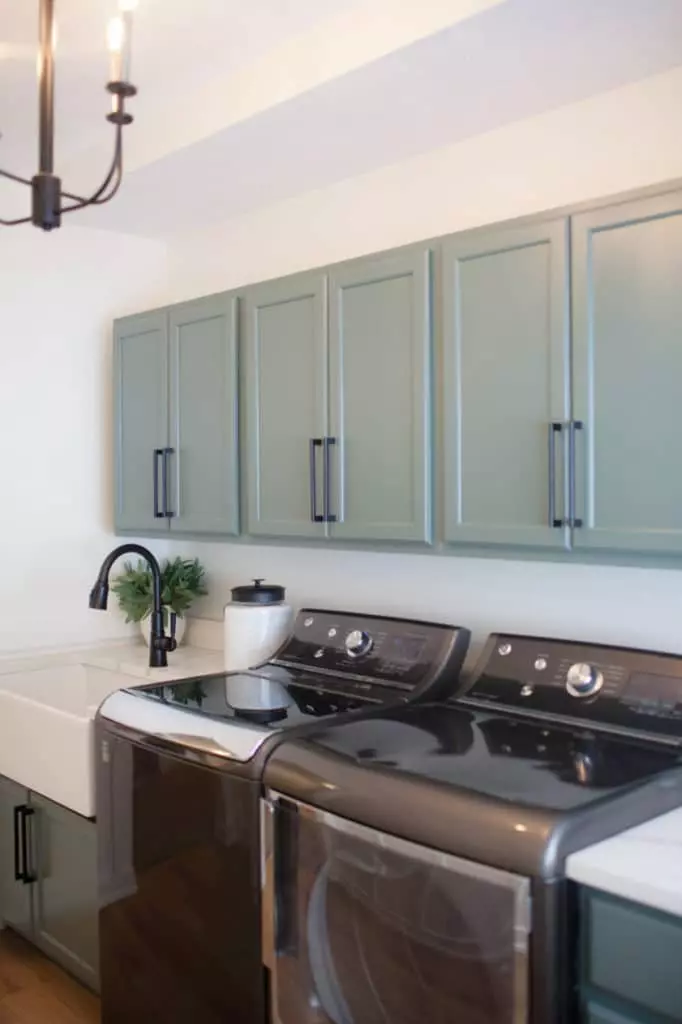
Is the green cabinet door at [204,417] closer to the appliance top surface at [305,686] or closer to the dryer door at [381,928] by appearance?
the appliance top surface at [305,686]

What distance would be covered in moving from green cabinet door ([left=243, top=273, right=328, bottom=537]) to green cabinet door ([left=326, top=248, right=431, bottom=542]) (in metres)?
0.06

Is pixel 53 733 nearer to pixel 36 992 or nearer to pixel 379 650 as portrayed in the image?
pixel 36 992

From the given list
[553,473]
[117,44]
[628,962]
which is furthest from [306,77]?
[628,962]

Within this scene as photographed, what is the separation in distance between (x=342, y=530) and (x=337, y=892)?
96 cm

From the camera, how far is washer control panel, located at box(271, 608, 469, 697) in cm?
230

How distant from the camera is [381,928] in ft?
5.41

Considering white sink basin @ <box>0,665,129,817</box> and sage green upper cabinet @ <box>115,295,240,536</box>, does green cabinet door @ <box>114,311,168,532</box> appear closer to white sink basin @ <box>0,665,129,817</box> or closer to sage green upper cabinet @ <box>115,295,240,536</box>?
sage green upper cabinet @ <box>115,295,240,536</box>

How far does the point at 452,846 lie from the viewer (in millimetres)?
1526

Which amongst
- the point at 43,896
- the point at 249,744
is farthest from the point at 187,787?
the point at 43,896

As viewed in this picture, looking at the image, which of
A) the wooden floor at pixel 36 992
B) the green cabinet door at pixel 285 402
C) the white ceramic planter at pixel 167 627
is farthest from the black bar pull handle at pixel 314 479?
the wooden floor at pixel 36 992

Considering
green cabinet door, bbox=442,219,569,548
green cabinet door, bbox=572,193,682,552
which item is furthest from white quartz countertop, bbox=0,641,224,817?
green cabinet door, bbox=572,193,682,552

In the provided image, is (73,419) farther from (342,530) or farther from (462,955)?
(462,955)

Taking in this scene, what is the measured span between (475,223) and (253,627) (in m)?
1.27

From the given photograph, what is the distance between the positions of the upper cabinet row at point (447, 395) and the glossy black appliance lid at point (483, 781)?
405 millimetres
